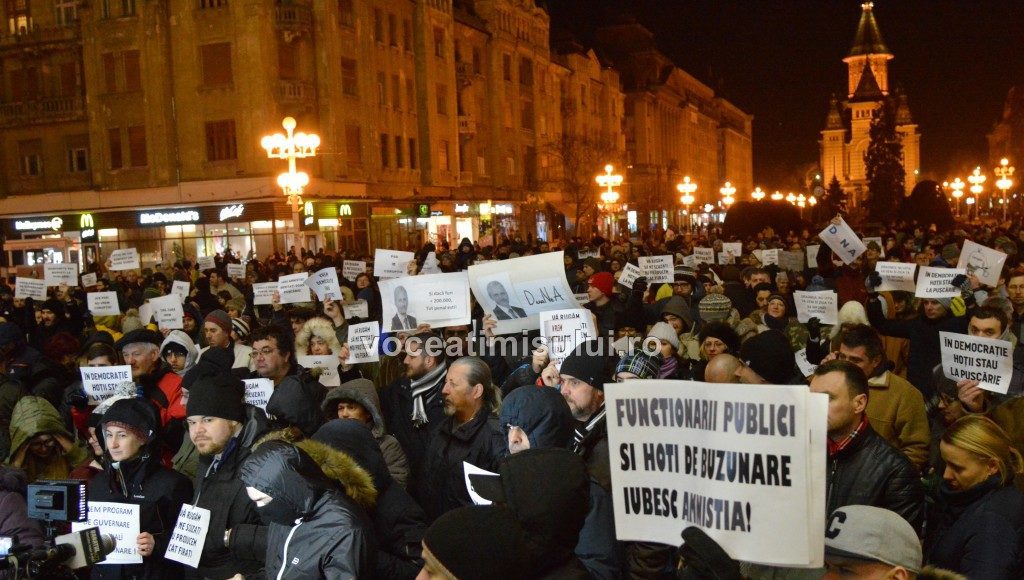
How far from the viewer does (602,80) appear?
7944 centimetres

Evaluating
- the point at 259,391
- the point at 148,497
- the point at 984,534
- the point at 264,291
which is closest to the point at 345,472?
the point at 148,497

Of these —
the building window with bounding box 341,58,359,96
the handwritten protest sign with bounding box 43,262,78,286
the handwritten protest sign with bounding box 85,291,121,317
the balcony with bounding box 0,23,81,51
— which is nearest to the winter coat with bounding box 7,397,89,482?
the handwritten protest sign with bounding box 85,291,121,317

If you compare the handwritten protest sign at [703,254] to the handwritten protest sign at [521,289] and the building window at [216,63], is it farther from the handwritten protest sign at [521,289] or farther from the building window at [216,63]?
the building window at [216,63]

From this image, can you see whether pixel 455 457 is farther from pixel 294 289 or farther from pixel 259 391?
pixel 294 289

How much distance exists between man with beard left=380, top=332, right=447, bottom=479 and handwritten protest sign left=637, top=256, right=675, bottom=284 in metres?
6.79

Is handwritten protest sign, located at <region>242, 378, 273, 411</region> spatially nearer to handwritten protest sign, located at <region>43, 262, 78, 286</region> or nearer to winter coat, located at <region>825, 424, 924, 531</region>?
winter coat, located at <region>825, 424, 924, 531</region>

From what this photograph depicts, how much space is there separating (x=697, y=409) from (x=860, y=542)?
0.70 metres

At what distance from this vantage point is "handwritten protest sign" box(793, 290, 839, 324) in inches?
404

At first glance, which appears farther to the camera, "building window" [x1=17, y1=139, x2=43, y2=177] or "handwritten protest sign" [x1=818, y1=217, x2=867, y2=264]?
"building window" [x1=17, y1=139, x2=43, y2=177]

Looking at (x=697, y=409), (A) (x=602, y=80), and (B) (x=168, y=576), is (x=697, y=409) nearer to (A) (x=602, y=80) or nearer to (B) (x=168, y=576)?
(B) (x=168, y=576)

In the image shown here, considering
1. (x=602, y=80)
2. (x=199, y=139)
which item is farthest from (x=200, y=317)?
(x=602, y=80)

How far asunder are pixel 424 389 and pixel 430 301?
229 cm

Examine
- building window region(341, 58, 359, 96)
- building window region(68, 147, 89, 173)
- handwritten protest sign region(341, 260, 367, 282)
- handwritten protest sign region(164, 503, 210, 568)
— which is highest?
building window region(341, 58, 359, 96)

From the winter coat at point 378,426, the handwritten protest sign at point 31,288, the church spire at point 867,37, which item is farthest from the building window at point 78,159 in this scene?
the church spire at point 867,37
